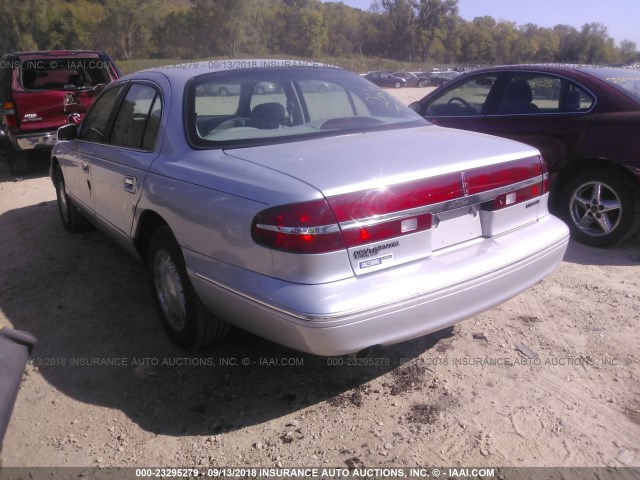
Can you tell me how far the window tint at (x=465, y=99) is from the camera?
594cm

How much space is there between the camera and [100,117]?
14.7 feet

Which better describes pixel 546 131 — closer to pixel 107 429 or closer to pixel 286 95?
pixel 286 95

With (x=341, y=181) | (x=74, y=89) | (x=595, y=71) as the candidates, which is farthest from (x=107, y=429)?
(x=74, y=89)

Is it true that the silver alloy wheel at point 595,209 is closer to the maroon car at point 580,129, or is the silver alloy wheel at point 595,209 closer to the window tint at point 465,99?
the maroon car at point 580,129

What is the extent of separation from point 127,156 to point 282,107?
3.50 ft

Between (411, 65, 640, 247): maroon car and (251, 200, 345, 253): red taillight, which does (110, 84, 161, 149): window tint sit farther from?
(411, 65, 640, 247): maroon car

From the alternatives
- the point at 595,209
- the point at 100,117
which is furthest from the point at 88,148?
the point at 595,209

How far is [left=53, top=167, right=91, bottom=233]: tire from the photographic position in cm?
545

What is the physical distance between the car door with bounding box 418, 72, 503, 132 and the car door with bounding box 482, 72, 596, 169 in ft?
0.34

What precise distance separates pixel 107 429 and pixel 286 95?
2243mm

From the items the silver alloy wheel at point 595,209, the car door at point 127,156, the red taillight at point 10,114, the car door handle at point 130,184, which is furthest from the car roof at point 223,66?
the red taillight at point 10,114

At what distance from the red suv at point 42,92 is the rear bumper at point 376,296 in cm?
687

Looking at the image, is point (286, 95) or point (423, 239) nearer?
point (423, 239)

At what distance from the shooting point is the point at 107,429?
109 inches
